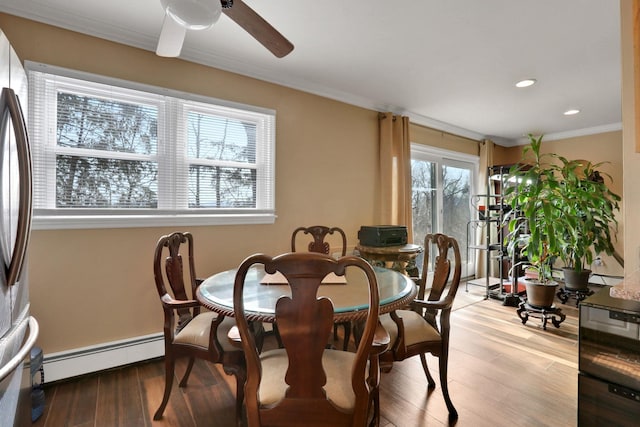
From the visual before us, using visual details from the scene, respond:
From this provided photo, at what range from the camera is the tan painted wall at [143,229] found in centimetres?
A: 200

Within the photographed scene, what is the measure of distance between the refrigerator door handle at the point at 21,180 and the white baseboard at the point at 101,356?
4.65ft

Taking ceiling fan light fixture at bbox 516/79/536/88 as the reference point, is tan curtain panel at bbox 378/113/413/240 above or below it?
below

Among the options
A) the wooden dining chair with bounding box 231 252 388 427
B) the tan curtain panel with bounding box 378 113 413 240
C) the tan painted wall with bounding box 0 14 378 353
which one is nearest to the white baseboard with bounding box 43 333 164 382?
the tan painted wall with bounding box 0 14 378 353

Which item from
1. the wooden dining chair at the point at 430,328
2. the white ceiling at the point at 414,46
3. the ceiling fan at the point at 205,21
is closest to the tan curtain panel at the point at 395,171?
the white ceiling at the point at 414,46

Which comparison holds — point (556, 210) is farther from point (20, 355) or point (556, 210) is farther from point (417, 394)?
point (20, 355)

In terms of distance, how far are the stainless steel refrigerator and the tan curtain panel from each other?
10.5 ft

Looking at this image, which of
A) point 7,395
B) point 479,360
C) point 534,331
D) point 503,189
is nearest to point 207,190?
point 7,395

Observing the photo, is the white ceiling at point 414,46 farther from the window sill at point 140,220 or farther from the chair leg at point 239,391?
the chair leg at point 239,391

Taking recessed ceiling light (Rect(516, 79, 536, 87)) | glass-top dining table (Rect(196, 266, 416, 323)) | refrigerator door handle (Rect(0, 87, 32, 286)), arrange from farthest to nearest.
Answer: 1. recessed ceiling light (Rect(516, 79, 536, 87))
2. glass-top dining table (Rect(196, 266, 416, 323))
3. refrigerator door handle (Rect(0, 87, 32, 286))

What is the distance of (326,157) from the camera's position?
3279mm

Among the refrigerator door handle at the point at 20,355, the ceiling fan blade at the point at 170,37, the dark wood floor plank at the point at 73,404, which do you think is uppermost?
the ceiling fan blade at the point at 170,37

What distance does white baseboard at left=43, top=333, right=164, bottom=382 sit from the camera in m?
2.00

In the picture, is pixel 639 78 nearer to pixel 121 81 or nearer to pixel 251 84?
pixel 251 84

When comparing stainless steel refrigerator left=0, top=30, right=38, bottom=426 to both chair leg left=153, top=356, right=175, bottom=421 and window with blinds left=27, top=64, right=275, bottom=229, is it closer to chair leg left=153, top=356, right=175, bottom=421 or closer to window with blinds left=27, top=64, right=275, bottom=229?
chair leg left=153, top=356, right=175, bottom=421
